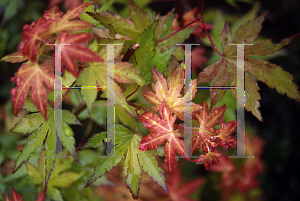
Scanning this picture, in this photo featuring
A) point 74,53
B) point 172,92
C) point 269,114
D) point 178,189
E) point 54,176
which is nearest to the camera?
point 74,53

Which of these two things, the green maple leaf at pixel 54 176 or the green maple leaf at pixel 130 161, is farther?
the green maple leaf at pixel 54 176

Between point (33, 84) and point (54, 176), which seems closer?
point (33, 84)

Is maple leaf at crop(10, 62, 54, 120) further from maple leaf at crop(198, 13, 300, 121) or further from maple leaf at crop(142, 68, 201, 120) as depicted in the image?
maple leaf at crop(198, 13, 300, 121)

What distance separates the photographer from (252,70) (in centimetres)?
58

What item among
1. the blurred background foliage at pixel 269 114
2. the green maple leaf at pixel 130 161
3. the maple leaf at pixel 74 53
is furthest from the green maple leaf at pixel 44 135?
the blurred background foliage at pixel 269 114

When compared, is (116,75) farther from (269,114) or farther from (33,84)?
(269,114)

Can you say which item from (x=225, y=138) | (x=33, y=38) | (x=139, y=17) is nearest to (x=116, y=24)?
(x=139, y=17)

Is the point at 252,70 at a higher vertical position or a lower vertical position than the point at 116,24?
lower

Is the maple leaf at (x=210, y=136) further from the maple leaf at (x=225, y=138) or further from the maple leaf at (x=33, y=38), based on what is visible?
the maple leaf at (x=33, y=38)

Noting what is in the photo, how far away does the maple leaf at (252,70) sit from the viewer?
55cm

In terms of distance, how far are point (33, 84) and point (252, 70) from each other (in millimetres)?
568

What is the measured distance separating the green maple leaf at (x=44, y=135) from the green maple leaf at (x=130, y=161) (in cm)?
6

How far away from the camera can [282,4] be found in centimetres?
135

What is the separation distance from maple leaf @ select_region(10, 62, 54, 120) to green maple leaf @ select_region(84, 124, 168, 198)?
16 cm
